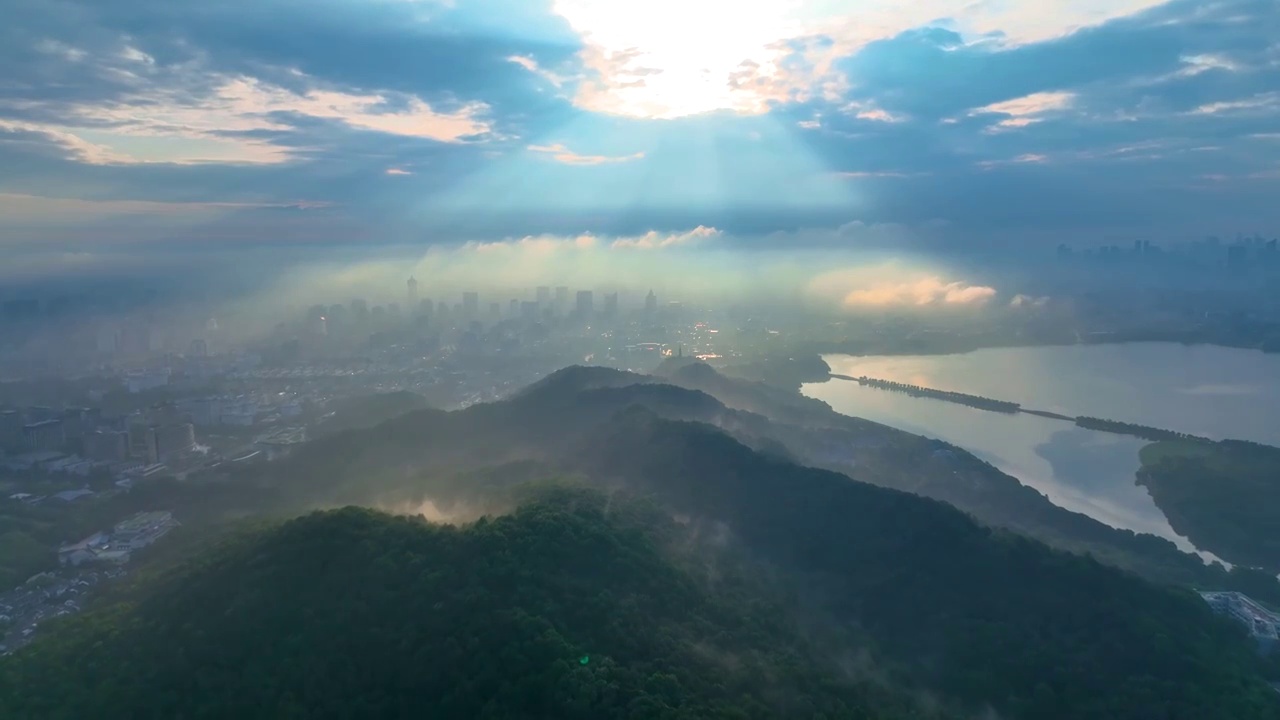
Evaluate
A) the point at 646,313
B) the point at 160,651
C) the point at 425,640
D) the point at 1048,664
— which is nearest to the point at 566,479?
the point at 425,640

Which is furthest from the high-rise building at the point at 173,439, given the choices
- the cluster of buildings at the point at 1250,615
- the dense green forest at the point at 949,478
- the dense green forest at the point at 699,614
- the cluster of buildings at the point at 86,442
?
the cluster of buildings at the point at 1250,615

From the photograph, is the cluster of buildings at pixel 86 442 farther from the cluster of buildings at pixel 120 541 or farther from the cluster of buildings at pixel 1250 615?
the cluster of buildings at pixel 1250 615

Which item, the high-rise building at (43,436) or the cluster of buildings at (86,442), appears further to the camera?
the high-rise building at (43,436)

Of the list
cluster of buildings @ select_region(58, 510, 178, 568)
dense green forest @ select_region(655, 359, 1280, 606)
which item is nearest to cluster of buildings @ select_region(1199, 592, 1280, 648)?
dense green forest @ select_region(655, 359, 1280, 606)

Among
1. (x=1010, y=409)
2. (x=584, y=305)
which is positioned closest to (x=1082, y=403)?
(x=1010, y=409)

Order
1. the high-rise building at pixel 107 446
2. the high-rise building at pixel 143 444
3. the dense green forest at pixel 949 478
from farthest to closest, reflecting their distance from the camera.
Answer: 1. the high-rise building at pixel 143 444
2. the high-rise building at pixel 107 446
3. the dense green forest at pixel 949 478

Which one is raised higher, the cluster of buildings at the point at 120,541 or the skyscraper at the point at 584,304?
the skyscraper at the point at 584,304
